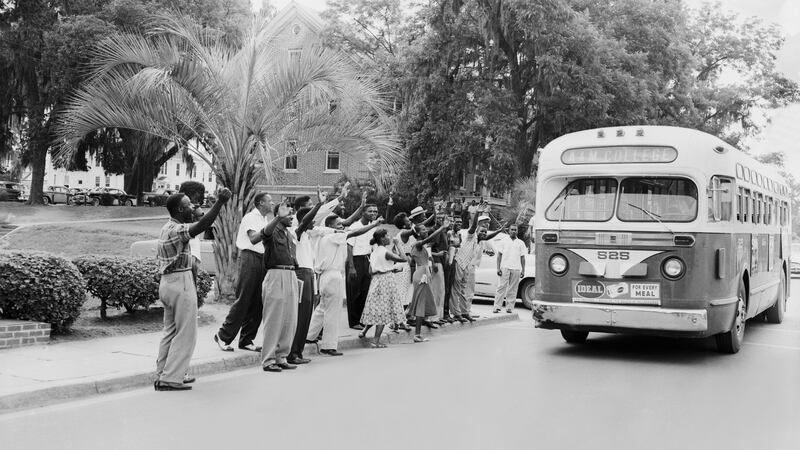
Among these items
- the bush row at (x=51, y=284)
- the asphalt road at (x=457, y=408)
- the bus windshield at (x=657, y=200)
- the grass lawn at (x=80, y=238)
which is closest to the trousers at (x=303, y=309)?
the asphalt road at (x=457, y=408)

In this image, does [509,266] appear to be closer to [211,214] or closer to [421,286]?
[421,286]

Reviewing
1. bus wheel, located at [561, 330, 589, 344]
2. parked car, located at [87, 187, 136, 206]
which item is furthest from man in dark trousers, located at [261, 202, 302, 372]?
parked car, located at [87, 187, 136, 206]

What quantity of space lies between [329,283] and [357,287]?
233 centimetres

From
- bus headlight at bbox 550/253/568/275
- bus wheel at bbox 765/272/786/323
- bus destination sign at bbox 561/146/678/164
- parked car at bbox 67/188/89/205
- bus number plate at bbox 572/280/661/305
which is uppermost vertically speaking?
bus destination sign at bbox 561/146/678/164

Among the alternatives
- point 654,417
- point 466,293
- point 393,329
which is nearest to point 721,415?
point 654,417

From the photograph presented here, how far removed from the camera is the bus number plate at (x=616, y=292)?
31.9ft

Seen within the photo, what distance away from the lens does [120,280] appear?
34.7 ft

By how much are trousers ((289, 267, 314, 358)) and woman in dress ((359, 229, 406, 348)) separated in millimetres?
1442

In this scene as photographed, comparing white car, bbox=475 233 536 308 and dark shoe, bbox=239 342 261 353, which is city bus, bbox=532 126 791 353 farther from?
white car, bbox=475 233 536 308

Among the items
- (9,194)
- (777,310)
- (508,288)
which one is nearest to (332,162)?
(9,194)

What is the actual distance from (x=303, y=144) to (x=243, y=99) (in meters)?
1.43

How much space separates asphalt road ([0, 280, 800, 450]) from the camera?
5.88 m

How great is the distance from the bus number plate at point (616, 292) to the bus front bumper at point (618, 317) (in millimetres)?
79

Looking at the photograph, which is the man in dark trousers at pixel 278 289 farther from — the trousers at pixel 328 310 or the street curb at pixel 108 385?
the trousers at pixel 328 310
